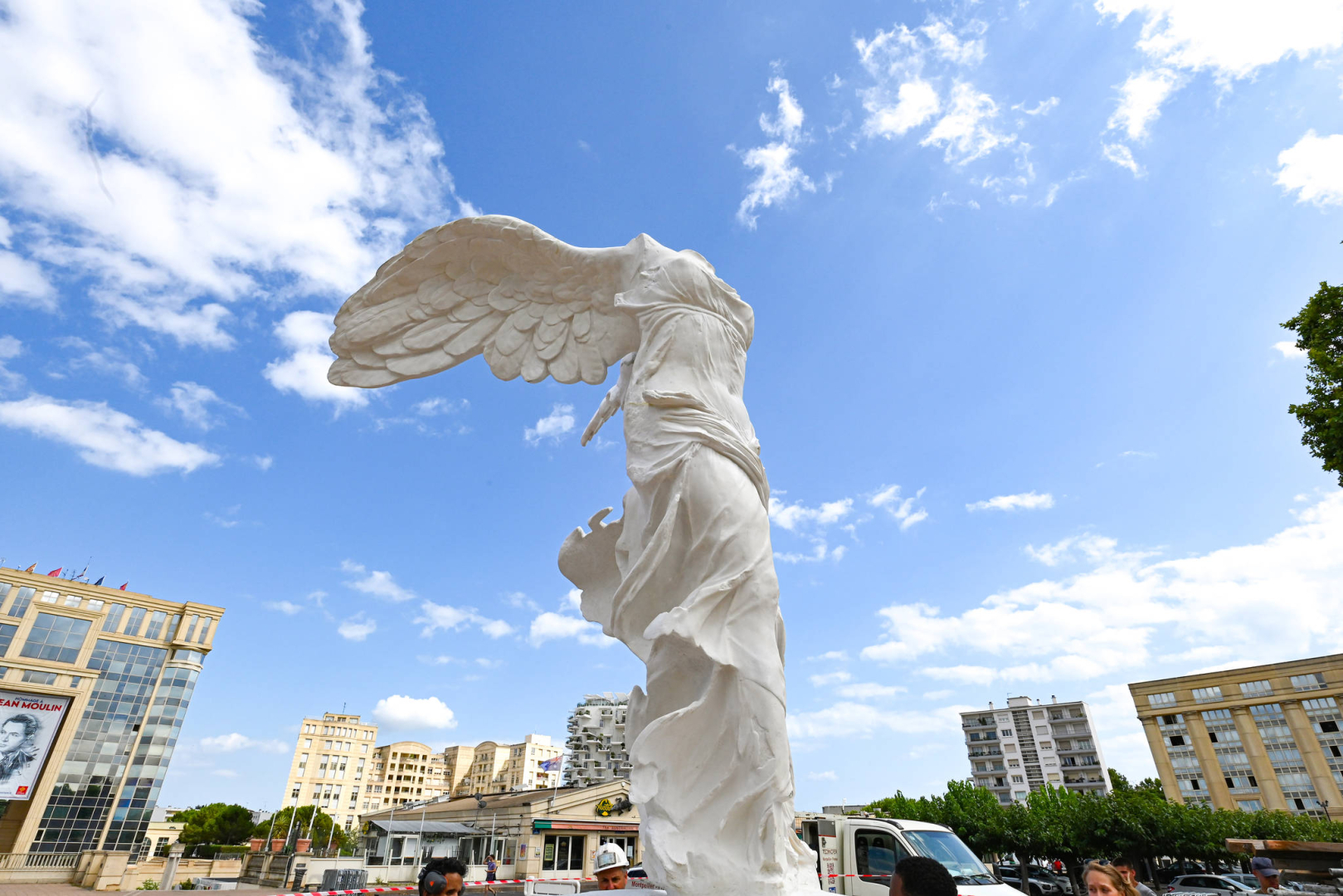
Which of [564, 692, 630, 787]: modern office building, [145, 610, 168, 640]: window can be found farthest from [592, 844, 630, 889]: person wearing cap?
[564, 692, 630, 787]: modern office building

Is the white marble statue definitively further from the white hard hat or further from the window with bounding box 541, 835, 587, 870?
the window with bounding box 541, 835, 587, 870

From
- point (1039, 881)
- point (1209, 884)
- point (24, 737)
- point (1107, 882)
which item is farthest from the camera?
point (24, 737)

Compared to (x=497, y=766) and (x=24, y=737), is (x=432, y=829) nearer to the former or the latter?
(x=24, y=737)

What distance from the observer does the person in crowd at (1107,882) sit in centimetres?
307

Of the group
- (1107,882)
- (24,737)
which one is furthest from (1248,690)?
(24,737)

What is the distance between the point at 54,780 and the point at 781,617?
45.5 m

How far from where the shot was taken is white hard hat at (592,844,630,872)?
571 centimetres

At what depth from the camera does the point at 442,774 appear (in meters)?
112

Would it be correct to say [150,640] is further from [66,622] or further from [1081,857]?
[1081,857]

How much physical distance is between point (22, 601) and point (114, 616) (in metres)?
5.24

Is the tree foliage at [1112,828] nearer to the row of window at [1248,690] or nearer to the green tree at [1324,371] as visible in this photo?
the row of window at [1248,690]

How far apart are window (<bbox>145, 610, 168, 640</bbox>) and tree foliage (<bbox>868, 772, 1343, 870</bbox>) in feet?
137

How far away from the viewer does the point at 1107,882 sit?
312 centimetres

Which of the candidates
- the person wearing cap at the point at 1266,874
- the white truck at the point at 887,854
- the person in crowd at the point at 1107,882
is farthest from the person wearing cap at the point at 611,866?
the person wearing cap at the point at 1266,874
